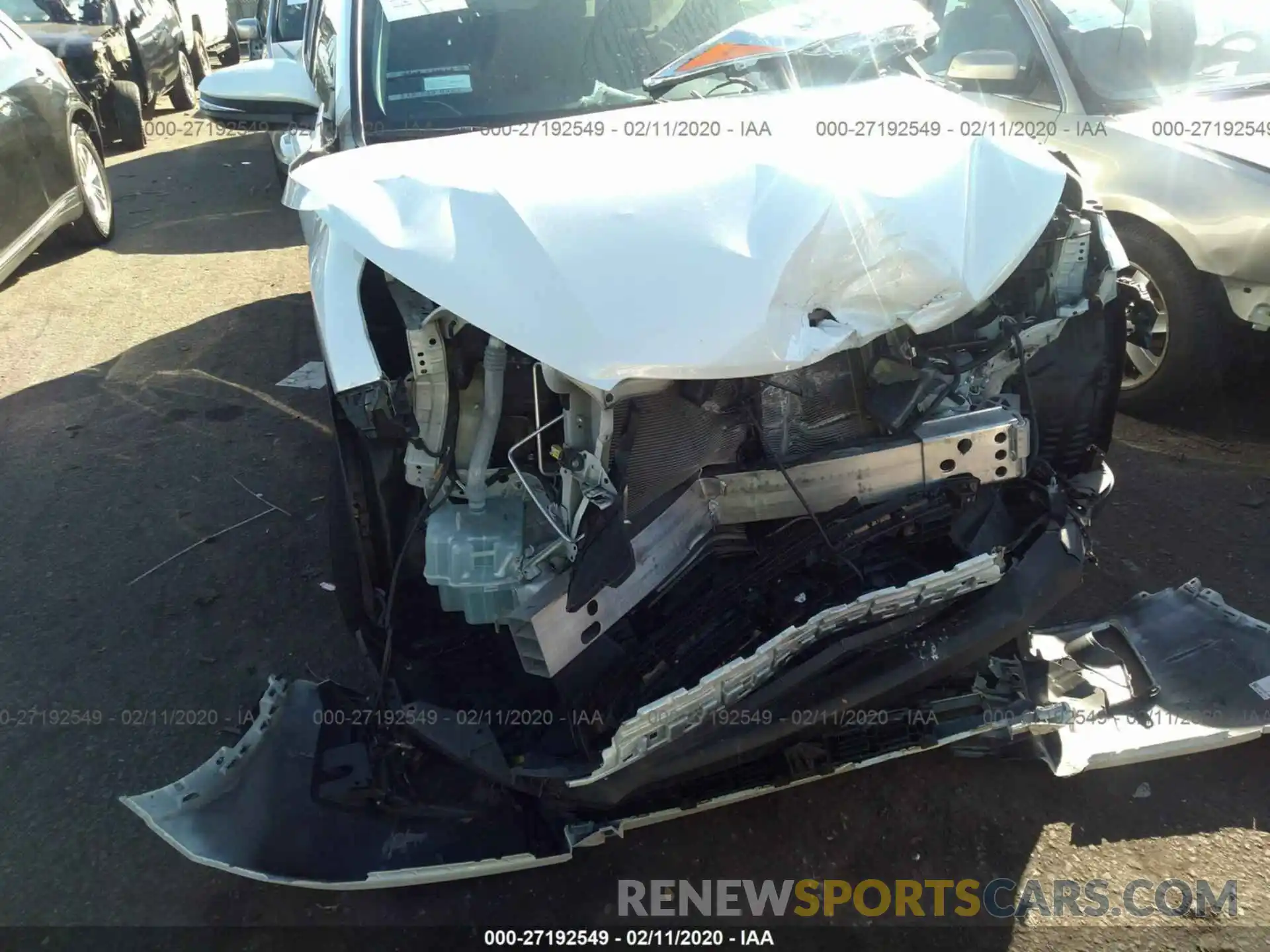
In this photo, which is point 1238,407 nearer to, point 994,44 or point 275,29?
point 994,44

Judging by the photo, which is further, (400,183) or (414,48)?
(414,48)

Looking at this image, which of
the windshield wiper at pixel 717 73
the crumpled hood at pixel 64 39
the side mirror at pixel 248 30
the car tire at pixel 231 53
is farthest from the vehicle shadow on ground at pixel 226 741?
the car tire at pixel 231 53

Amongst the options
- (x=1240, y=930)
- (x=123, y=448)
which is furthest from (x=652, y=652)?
(x=123, y=448)

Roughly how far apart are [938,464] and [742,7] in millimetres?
1816

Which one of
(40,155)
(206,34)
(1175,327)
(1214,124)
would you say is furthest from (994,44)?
(206,34)

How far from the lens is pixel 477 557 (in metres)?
2.00

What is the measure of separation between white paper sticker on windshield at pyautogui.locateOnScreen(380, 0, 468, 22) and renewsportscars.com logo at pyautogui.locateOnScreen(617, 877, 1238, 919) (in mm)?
2612

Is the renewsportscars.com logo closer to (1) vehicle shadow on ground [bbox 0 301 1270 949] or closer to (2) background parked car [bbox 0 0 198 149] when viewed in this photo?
(1) vehicle shadow on ground [bbox 0 301 1270 949]

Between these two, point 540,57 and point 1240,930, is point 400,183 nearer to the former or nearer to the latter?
point 540,57

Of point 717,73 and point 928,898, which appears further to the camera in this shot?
point 717,73

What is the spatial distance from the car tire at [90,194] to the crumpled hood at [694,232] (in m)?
4.98

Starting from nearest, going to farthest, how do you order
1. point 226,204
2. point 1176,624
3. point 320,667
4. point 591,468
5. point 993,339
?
1. point 591,468
2. point 993,339
3. point 1176,624
4. point 320,667
5. point 226,204

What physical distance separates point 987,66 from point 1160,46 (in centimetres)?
70

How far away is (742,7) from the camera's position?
305cm
